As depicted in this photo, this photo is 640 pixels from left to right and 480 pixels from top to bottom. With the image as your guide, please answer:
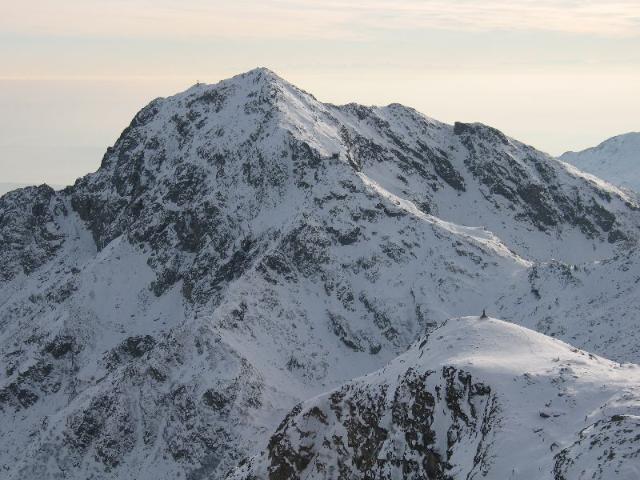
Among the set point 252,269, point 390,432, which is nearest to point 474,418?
point 390,432

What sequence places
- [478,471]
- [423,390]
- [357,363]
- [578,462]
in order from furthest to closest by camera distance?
[357,363] < [423,390] < [478,471] < [578,462]

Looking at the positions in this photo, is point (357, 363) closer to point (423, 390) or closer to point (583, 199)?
point (423, 390)

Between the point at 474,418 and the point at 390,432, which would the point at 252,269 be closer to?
the point at 390,432

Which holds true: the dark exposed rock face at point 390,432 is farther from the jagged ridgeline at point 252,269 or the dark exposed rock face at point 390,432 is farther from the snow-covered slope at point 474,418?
the jagged ridgeline at point 252,269

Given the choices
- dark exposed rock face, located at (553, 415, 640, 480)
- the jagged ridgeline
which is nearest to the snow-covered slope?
dark exposed rock face, located at (553, 415, 640, 480)

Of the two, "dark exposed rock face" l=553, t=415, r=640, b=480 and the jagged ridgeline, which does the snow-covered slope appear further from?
the jagged ridgeline

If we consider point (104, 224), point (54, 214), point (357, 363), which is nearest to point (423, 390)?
point (357, 363)
